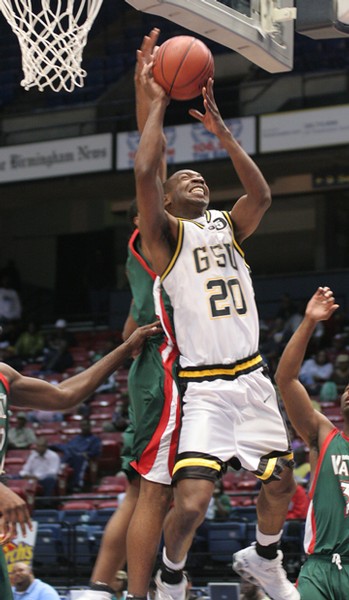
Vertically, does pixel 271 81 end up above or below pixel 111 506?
above

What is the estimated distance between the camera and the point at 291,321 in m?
18.0

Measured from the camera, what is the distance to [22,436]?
16.1 meters

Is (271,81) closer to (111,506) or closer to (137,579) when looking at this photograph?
(111,506)

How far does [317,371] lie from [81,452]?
3826mm

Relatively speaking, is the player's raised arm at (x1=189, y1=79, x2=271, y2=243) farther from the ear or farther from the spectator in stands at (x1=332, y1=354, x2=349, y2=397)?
the spectator in stands at (x1=332, y1=354, x2=349, y2=397)

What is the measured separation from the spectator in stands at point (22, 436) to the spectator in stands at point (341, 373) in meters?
4.39

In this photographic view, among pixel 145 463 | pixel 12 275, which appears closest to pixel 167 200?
pixel 145 463

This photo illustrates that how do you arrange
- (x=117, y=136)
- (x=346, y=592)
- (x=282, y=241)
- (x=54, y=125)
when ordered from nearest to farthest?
(x=346, y=592), (x=117, y=136), (x=54, y=125), (x=282, y=241)

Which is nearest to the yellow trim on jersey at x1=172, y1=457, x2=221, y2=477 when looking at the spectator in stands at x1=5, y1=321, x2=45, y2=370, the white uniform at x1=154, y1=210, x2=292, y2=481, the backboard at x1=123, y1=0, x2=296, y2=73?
the white uniform at x1=154, y1=210, x2=292, y2=481

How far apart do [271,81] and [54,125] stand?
13.5 feet

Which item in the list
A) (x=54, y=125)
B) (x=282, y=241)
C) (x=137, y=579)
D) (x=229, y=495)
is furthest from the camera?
(x=282, y=241)

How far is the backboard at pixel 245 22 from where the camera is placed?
538 cm

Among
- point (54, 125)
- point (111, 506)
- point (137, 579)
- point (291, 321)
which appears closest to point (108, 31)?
point (54, 125)

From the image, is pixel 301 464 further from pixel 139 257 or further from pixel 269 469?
pixel 269 469
